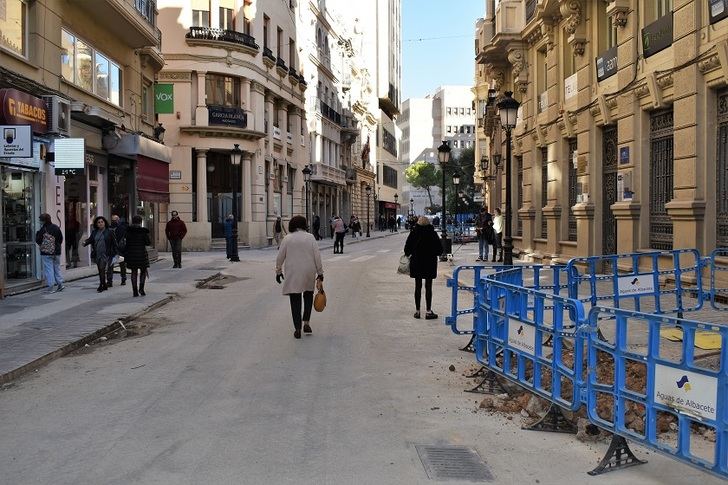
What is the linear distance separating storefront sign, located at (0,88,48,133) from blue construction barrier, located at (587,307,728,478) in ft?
40.4

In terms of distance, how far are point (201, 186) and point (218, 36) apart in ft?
23.7

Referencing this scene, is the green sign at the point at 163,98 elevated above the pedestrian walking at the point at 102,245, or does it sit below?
above

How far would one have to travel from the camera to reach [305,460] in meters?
4.93

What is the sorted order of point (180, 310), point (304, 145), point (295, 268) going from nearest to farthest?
point (295, 268) → point (180, 310) → point (304, 145)

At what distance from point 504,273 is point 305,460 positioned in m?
3.88

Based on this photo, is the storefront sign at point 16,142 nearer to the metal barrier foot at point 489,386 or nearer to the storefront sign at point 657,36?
the metal barrier foot at point 489,386

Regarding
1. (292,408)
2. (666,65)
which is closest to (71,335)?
(292,408)

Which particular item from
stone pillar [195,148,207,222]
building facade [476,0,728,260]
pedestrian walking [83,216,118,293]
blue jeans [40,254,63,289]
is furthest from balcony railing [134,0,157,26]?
building facade [476,0,728,260]

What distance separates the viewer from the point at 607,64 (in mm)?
17188

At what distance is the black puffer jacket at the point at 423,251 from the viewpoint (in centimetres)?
1151

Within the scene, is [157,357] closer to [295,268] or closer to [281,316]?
[295,268]

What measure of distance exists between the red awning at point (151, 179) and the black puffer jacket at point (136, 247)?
8.46 m

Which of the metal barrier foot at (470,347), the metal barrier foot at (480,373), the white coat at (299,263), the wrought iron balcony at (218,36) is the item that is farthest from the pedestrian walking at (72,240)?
the wrought iron balcony at (218,36)

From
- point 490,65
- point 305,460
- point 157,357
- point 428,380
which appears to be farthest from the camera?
point 490,65
